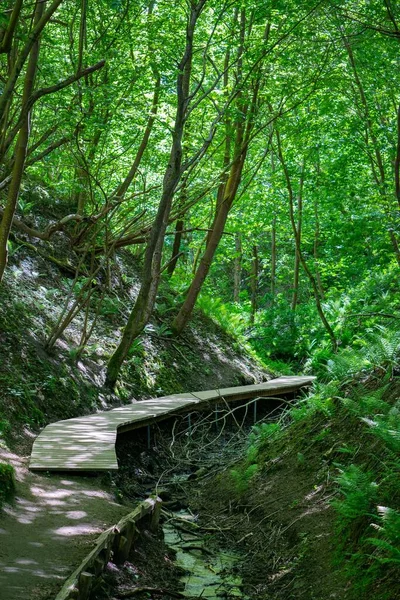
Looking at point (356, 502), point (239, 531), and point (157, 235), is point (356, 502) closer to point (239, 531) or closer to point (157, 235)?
point (239, 531)

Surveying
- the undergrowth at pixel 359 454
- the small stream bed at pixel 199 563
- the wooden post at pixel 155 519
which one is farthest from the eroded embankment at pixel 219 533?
the undergrowth at pixel 359 454

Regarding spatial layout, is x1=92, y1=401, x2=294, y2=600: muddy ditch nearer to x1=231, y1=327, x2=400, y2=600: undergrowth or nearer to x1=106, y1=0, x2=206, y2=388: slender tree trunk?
x1=231, y1=327, x2=400, y2=600: undergrowth

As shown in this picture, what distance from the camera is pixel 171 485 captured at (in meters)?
9.59

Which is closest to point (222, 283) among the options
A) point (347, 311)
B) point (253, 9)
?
point (347, 311)

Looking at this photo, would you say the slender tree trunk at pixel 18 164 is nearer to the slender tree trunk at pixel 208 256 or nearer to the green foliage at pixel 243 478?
the green foliage at pixel 243 478

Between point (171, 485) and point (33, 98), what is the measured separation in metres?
5.65

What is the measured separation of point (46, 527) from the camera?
5801mm

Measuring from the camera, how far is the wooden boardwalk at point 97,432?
7.55 meters

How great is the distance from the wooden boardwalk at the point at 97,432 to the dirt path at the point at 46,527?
0.69 ft

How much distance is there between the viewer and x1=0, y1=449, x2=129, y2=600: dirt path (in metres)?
4.60

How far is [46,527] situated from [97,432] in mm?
3244

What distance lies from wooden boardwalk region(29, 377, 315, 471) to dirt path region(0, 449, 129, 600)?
210mm

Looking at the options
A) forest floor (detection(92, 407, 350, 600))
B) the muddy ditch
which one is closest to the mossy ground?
the muddy ditch

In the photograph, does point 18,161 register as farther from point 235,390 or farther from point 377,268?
point 377,268
